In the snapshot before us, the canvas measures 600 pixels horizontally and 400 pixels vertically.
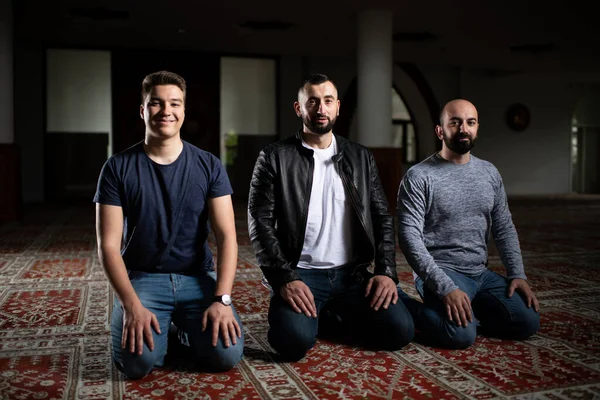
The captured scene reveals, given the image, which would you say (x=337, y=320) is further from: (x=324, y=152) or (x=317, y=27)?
(x=317, y=27)

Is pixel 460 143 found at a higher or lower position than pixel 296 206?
higher

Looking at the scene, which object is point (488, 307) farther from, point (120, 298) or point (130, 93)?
point (130, 93)

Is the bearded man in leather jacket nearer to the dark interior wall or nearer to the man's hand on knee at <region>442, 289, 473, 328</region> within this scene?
the man's hand on knee at <region>442, 289, 473, 328</region>

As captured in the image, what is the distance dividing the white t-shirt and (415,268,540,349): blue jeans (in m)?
0.45

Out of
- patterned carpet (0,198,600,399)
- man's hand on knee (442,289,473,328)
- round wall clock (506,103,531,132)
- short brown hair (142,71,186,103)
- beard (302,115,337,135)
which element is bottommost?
patterned carpet (0,198,600,399)

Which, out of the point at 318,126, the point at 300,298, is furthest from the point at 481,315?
the point at 318,126

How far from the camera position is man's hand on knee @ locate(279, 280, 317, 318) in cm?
247

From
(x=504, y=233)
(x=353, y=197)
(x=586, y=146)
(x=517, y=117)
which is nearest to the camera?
(x=353, y=197)

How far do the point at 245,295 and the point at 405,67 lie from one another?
10998 mm

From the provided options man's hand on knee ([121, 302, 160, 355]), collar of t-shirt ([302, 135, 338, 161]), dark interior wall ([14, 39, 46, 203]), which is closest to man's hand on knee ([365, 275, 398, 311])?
collar of t-shirt ([302, 135, 338, 161])

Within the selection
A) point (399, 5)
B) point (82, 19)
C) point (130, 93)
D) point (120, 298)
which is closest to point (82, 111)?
point (130, 93)

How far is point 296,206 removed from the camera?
263cm

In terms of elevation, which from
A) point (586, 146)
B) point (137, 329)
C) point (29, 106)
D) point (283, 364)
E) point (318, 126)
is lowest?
point (283, 364)

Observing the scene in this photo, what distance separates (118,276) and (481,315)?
1600 mm
